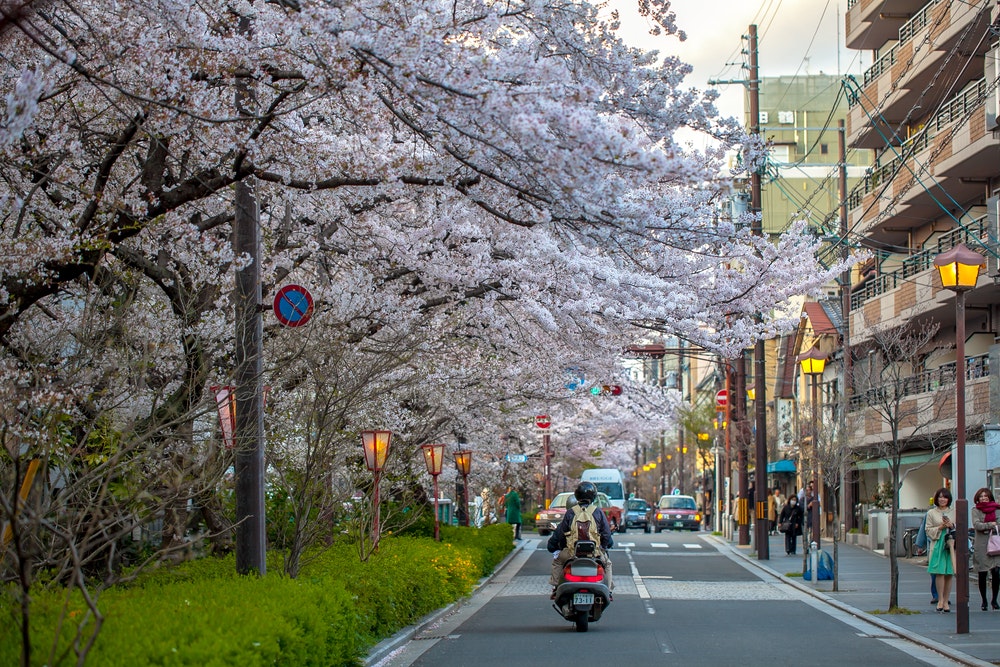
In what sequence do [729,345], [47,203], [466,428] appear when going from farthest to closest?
1. [466,428]
2. [729,345]
3. [47,203]

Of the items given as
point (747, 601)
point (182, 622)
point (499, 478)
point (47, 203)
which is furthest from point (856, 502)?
point (182, 622)

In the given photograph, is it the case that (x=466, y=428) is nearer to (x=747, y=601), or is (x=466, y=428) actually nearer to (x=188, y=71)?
(x=747, y=601)

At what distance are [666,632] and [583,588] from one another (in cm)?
113

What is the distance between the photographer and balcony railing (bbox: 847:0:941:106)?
32562 millimetres

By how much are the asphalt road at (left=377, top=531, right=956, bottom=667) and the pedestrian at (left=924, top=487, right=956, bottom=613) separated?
4.43ft

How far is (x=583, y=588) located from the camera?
15461mm

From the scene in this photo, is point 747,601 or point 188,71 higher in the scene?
point 188,71

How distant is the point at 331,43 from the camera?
28.9 feet

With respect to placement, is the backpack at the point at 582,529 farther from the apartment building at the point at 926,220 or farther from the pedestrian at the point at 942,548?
the apartment building at the point at 926,220

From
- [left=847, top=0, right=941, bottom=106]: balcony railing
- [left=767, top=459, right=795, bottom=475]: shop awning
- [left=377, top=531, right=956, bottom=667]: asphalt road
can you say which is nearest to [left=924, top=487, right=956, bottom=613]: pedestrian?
[left=377, top=531, right=956, bottom=667]: asphalt road

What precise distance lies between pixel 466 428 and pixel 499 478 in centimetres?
1372

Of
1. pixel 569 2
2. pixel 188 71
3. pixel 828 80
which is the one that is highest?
pixel 828 80

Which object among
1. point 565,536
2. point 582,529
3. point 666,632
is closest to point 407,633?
point 565,536

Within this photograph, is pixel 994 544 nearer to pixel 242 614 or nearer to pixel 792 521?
pixel 242 614
